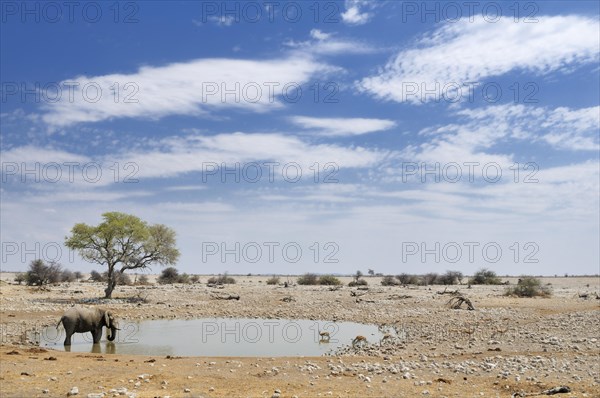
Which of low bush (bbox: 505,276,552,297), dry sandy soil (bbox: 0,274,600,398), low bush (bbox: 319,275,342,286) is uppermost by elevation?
dry sandy soil (bbox: 0,274,600,398)

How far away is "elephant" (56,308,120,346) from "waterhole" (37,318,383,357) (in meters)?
0.48

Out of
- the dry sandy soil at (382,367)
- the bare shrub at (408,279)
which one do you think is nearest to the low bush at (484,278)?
the bare shrub at (408,279)

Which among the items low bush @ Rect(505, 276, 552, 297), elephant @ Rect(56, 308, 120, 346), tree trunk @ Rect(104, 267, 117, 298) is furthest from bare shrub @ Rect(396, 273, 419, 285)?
elephant @ Rect(56, 308, 120, 346)

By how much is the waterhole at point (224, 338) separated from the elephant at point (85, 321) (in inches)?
18.8

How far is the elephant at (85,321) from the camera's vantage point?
75.6ft

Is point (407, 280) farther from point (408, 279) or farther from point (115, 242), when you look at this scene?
point (115, 242)

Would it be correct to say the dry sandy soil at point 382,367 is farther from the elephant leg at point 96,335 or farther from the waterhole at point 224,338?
the elephant leg at point 96,335

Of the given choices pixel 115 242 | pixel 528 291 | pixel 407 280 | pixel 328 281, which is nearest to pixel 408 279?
pixel 407 280

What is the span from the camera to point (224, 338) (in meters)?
24.8

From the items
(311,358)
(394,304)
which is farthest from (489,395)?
(394,304)

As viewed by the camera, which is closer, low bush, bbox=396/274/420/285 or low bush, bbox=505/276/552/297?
low bush, bbox=505/276/552/297

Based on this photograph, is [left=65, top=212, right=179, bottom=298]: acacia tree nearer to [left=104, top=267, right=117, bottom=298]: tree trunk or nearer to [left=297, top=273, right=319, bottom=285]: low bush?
[left=104, top=267, right=117, bottom=298]: tree trunk

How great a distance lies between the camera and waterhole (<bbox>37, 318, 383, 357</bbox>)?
21.4 metres

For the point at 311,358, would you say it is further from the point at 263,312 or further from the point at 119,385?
the point at 263,312
